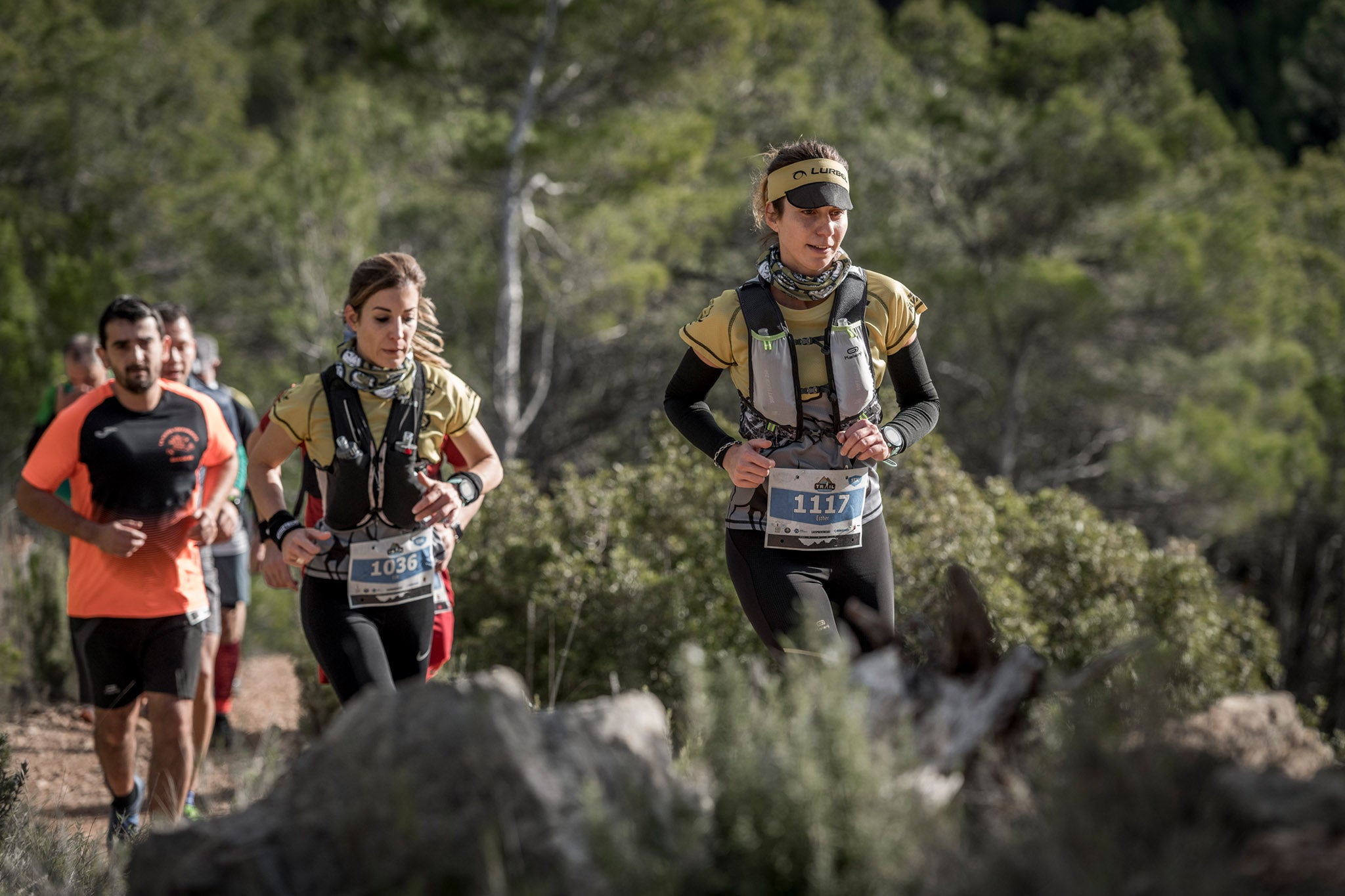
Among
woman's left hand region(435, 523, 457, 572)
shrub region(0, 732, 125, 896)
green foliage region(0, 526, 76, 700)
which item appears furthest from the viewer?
green foliage region(0, 526, 76, 700)

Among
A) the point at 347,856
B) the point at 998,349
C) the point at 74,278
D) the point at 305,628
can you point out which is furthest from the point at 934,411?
the point at 998,349

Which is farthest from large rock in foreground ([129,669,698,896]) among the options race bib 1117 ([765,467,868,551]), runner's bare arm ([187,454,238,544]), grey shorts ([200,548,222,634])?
grey shorts ([200,548,222,634])

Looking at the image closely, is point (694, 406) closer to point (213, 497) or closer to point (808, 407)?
point (808, 407)

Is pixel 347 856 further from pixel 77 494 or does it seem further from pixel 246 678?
pixel 246 678

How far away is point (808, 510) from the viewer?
316cm

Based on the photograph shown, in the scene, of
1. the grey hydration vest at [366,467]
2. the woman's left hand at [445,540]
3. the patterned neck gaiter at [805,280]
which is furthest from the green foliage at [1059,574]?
the grey hydration vest at [366,467]

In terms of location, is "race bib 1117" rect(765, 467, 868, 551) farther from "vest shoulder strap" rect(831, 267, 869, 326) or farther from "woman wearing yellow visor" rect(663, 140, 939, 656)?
"vest shoulder strap" rect(831, 267, 869, 326)

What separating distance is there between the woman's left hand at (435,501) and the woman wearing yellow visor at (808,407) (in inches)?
29.4

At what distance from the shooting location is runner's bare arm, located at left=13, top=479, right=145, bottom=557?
12.0 ft

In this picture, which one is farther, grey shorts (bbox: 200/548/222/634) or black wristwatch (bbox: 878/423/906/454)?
grey shorts (bbox: 200/548/222/634)

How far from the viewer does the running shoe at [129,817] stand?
3572 millimetres

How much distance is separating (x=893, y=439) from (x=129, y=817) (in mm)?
2713

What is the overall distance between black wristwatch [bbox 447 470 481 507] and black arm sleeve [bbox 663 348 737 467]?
60 cm

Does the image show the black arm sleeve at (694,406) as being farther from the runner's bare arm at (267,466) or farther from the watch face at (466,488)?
the runner's bare arm at (267,466)
